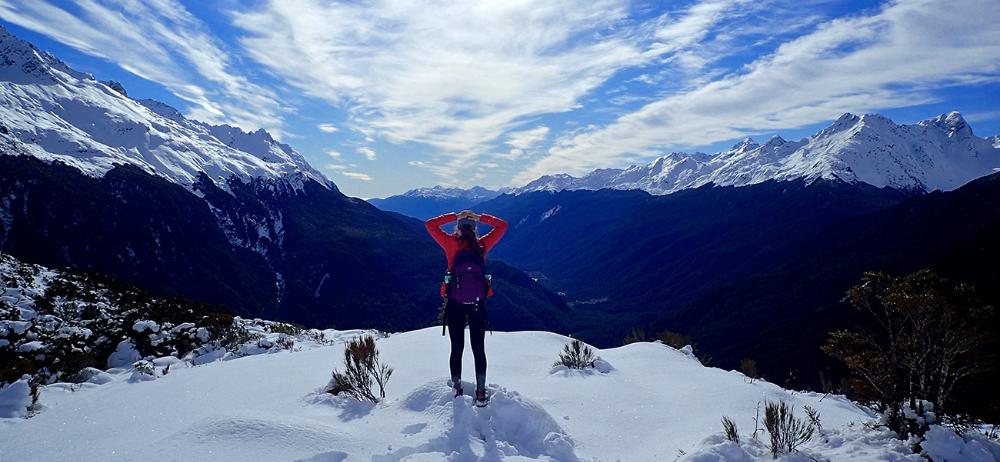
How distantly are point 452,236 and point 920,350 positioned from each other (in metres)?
6.28

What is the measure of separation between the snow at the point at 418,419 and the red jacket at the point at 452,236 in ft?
6.09

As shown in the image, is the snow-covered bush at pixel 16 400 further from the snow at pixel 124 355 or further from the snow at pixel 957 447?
the snow at pixel 957 447

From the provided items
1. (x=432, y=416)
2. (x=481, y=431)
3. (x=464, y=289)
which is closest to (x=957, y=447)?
(x=481, y=431)

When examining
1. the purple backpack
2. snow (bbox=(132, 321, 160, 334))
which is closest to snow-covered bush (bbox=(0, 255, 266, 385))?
snow (bbox=(132, 321, 160, 334))

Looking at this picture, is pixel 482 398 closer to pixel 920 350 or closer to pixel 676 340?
pixel 920 350

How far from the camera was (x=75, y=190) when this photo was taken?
159250mm

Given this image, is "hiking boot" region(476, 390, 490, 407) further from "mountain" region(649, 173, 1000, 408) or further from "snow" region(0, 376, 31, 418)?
"mountain" region(649, 173, 1000, 408)

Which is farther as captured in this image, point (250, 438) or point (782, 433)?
point (782, 433)

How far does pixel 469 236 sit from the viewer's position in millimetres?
7168

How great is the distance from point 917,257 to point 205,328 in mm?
205296

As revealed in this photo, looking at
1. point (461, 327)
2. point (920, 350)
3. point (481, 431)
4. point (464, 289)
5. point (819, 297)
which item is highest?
point (464, 289)

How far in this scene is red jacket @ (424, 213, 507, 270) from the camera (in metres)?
7.22

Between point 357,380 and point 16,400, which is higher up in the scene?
point 357,380

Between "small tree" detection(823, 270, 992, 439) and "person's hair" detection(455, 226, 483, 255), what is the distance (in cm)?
516
